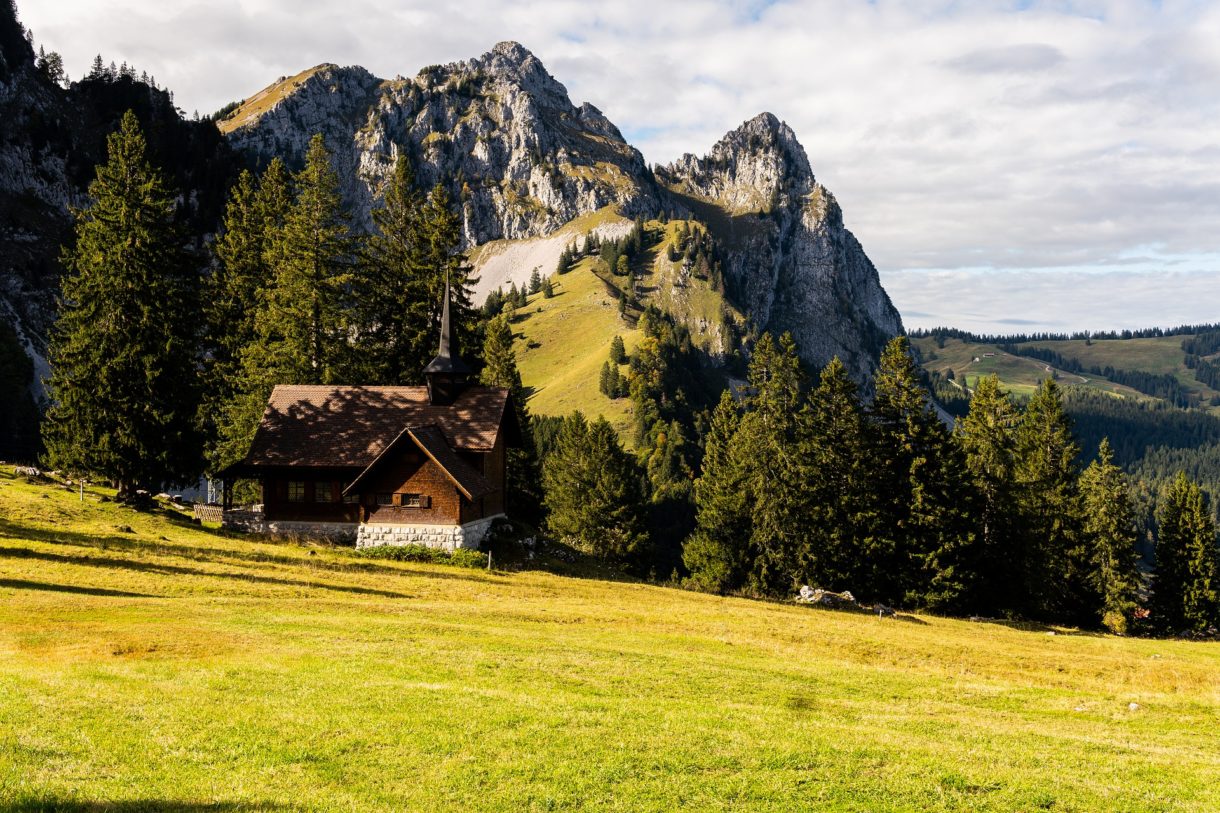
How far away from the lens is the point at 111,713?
1334 centimetres

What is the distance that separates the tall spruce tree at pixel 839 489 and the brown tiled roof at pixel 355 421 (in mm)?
21644

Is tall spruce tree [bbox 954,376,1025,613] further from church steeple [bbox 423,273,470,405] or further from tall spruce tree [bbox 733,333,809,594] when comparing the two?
church steeple [bbox 423,273,470,405]

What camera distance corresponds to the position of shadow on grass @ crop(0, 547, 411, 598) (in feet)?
Result: 96.2

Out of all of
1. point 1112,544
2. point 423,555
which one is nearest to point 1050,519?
point 1112,544

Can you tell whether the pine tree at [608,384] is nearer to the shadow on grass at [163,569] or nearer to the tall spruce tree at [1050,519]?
the tall spruce tree at [1050,519]

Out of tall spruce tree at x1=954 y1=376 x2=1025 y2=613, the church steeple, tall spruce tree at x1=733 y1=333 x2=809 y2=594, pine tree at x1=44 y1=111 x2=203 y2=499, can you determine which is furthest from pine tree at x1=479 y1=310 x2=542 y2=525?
tall spruce tree at x1=954 y1=376 x2=1025 y2=613

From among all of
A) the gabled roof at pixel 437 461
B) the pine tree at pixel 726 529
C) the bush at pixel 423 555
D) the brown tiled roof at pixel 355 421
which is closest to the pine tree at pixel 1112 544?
the pine tree at pixel 726 529

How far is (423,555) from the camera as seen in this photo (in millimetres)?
42094

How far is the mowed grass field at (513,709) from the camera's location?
1134cm

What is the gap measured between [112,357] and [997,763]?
44.0m

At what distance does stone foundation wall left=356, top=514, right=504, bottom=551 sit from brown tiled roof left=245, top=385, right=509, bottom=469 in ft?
12.9

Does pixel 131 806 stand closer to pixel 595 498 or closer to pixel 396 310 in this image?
pixel 396 310

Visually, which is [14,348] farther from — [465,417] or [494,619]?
[494,619]

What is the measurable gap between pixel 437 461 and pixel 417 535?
4222 mm
